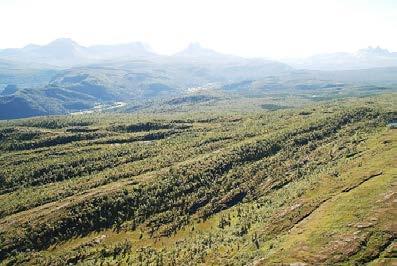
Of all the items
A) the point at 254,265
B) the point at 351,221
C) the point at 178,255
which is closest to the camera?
the point at 254,265

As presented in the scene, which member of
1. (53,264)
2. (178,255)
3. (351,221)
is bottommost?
(53,264)

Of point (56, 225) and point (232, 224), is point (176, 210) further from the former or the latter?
point (56, 225)

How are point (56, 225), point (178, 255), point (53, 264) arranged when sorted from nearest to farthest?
point (178, 255), point (53, 264), point (56, 225)

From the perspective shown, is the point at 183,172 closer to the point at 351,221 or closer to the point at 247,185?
the point at 247,185

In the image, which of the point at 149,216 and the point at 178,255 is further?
the point at 149,216

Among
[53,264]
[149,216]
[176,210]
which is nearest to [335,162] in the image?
[176,210]

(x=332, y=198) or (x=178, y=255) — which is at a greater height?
(x=332, y=198)

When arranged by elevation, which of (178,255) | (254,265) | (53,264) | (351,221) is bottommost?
(53,264)

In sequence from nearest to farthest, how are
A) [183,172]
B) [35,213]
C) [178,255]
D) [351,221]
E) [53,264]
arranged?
1. [351,221]
2. [178,255]
3. [53,264]
4. [35,213]
5. [183,172]

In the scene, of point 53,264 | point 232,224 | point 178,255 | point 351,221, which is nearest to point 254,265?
point 351,221
